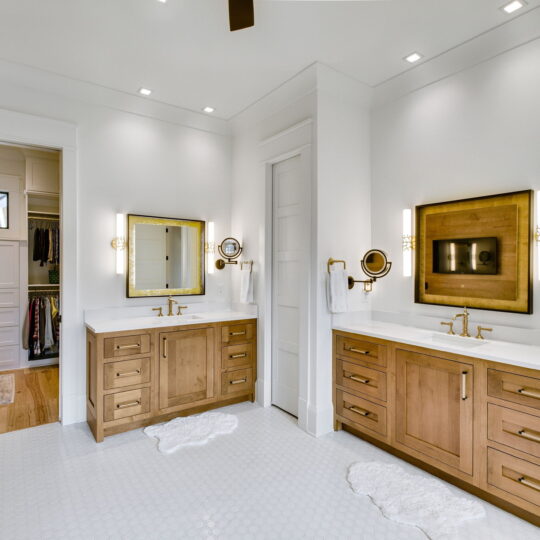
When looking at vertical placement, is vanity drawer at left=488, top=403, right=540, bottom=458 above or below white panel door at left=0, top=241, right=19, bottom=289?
below

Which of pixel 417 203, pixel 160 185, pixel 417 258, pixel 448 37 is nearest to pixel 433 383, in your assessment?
pixel 417 258

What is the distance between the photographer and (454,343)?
2455mm

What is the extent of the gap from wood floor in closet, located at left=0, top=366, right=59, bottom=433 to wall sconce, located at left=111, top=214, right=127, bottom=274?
148cm

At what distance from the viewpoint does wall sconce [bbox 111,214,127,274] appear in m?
3.32

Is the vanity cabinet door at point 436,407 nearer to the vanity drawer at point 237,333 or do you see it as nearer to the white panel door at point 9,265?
the vanity drawer at point 237,333

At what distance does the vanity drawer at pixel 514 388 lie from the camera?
186 centimetres

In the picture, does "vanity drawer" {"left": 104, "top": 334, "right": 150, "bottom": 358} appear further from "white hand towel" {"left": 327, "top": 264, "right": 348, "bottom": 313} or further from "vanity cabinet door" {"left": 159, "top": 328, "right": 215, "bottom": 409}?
"white hand towel" {"left": 327, "top": 264, "right": 348, "bottom": 313}

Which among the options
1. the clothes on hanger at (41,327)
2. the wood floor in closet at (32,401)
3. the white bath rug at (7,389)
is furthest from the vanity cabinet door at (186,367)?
the clothes on hanger at (41,327)

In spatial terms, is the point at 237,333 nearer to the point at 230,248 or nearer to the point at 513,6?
the point at 230,248

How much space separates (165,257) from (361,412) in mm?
2295

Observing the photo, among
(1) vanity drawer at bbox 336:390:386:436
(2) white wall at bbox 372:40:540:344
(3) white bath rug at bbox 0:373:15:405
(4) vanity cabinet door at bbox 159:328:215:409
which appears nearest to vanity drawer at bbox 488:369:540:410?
(2) white wall at bbox 372:40:540:344

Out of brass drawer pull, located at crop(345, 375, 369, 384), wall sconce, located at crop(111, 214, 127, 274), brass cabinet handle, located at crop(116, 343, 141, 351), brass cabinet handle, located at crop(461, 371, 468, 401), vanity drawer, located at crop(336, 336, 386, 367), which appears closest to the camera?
brass cabinet handle, located at crop(461, 371, 468, 401)

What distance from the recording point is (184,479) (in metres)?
2.32

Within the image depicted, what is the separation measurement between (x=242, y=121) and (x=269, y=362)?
2492mm
